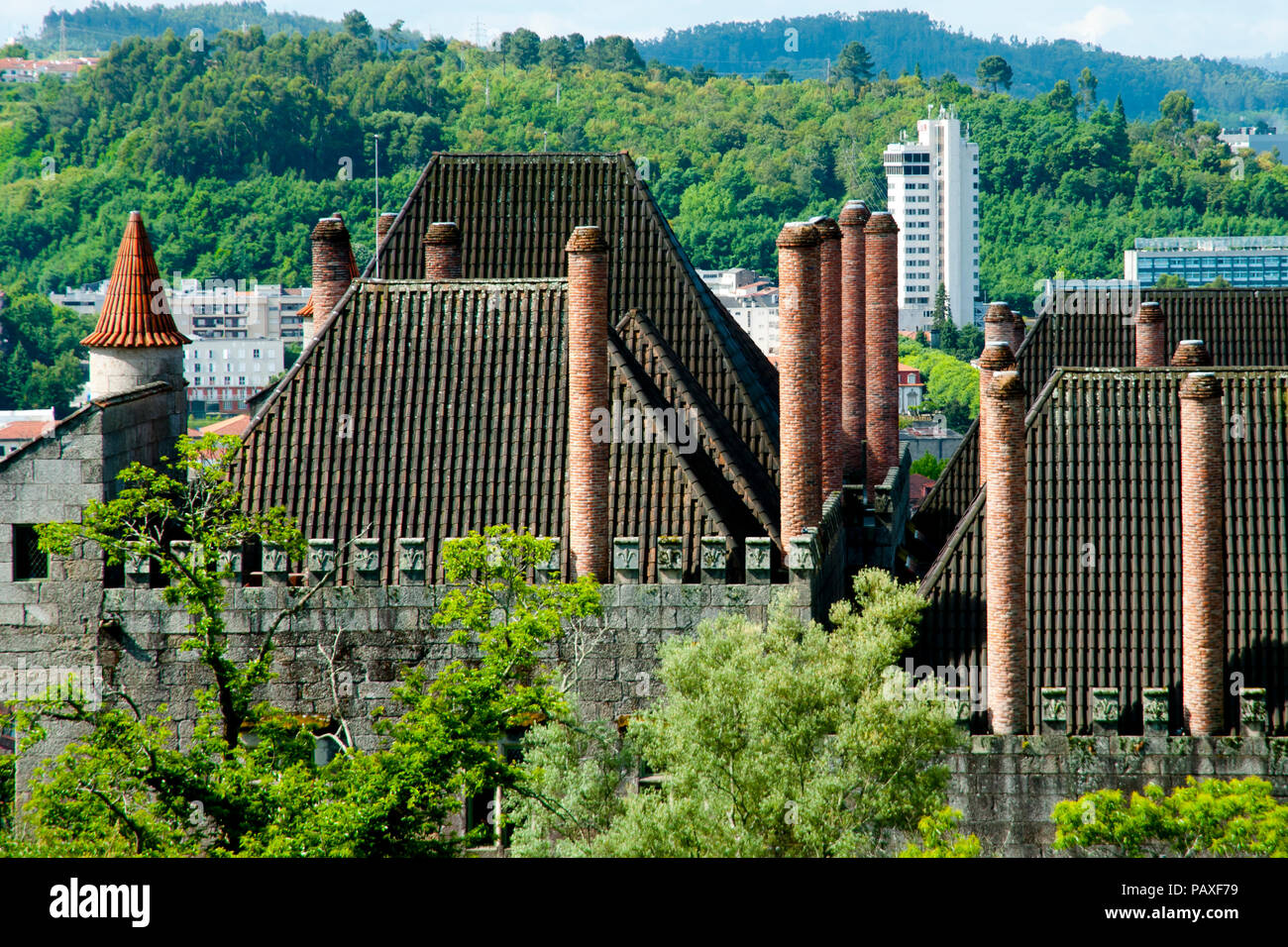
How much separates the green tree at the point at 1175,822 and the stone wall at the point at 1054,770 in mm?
2156

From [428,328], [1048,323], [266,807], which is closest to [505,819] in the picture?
[266,807]

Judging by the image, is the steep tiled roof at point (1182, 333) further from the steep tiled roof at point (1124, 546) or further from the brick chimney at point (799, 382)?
the brick chimney at point (799, 382)

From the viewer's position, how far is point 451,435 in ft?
96.8

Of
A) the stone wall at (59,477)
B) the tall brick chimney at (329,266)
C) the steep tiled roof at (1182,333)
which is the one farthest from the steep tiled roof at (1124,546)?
the stone wall at (59,477)

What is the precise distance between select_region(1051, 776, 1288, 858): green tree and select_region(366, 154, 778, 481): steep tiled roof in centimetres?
1066

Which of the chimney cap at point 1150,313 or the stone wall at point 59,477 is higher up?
the chimney cap at point 1150,313

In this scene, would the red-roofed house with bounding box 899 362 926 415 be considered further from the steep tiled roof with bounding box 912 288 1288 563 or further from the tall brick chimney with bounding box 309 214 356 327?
the tall brick chimney with bounding box 309 214 356 327

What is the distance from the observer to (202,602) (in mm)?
24766

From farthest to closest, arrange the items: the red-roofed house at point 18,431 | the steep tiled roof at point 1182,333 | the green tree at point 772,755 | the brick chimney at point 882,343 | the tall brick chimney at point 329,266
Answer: the red-roofed house at point 18,431
the steep tiled roof at point 1182,333
the brick chimney at point 882,343
the tall brick chimney at point 329,266
the green tree at point 772,755

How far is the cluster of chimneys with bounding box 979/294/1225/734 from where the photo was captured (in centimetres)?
2770

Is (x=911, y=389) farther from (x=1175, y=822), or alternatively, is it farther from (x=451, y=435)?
(x=1175, y=822)

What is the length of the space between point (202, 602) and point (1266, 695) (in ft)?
51.6

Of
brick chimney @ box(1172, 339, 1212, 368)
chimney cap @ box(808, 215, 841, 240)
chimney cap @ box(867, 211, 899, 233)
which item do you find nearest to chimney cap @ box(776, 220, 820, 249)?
chimney cap @ box(808, 215, 841, 240)

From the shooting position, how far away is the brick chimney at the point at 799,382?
95.3 ft
